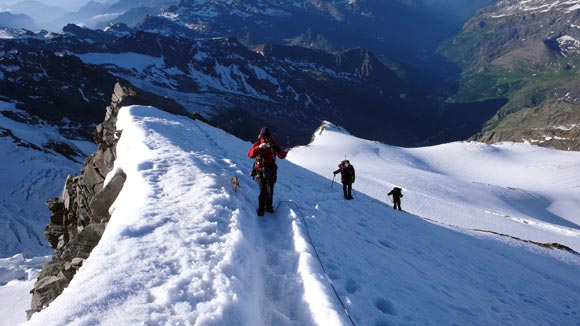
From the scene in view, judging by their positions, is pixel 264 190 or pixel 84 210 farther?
pixel 84 210

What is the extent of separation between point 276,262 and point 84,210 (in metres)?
15.5

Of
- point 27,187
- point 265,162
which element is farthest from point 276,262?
point 27,187

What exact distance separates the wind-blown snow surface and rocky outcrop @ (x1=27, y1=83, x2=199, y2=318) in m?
1.53

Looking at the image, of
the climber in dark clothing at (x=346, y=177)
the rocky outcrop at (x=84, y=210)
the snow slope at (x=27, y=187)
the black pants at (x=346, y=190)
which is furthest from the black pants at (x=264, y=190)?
the snow slope at (x=27, y=187)

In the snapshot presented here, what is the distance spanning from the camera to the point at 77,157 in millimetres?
79562

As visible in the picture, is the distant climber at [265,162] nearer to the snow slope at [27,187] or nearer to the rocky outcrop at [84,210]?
the rocky outcrop at [84,210]

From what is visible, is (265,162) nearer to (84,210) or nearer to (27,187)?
(84,210)

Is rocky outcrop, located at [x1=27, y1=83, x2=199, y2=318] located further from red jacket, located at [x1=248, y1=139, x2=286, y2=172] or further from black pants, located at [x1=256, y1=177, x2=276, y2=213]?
red jacket, located at [x1=248, y1=139, x2=286, y2=172]

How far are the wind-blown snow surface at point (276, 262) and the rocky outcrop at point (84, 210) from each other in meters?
1.53

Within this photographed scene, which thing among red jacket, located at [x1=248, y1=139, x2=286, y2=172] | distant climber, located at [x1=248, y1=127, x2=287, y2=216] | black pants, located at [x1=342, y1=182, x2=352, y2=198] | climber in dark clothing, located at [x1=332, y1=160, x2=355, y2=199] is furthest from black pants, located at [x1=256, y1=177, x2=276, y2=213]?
climber in dark clothing, located at [x1=332, y1=160, x2=355, y2=199]

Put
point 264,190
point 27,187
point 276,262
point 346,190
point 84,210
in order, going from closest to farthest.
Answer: point 276,262, point 264,190, point 346,190, point 84,210, point 27,187

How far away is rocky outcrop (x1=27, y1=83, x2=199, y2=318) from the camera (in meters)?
13.4

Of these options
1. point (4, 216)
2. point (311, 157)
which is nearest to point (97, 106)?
point (4, 216)

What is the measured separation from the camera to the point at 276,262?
1041cm
